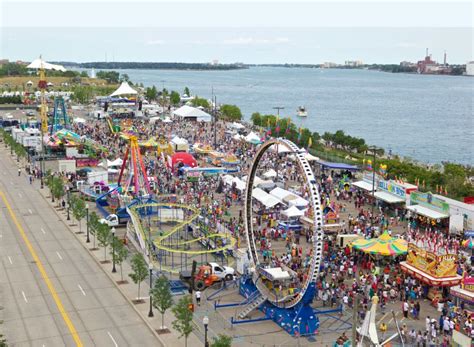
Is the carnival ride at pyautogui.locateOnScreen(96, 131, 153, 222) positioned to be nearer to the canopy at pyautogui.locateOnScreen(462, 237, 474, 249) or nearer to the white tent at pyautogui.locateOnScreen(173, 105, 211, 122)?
the canopy at pyautogui.locateOnScreen(462, 237, 474, 249)

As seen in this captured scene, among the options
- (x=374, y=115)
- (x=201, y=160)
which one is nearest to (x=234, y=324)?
(x=201, y=160)

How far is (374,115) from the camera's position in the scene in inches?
6885

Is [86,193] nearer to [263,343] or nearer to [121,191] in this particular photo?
[121,191]

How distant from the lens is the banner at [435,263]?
30.9 metres

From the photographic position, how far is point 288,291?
28719mm

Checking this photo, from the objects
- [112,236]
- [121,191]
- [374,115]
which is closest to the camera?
[112,236]

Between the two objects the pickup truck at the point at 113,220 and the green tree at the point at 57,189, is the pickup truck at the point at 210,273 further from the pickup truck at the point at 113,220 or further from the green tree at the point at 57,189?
Answer: the green tree at the point at 57,189

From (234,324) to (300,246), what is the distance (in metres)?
12.7

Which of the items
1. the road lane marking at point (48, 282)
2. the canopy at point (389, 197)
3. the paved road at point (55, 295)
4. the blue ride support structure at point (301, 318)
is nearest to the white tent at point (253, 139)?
the canopy at point (389, 197)

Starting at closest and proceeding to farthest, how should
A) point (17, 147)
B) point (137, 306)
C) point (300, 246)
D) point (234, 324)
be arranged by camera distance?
point (234, 324)
point (137, 306)
point (300, 246)
point (17, 147)

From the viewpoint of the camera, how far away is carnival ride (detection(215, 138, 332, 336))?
86.4 ft

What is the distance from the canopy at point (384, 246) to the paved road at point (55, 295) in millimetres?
13093

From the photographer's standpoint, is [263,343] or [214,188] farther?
[214,188]

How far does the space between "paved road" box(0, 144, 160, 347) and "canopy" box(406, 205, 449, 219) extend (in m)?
21.8
